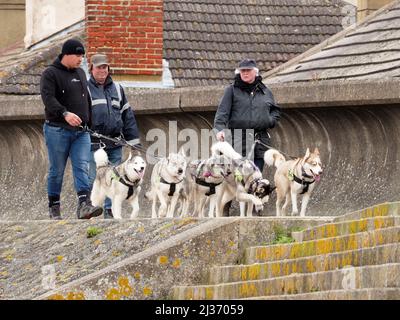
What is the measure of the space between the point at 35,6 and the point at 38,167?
46.2ft

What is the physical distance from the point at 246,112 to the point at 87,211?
2339mm

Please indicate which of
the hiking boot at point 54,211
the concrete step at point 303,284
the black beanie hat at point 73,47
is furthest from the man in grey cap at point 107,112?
the concrete step at point 303,284

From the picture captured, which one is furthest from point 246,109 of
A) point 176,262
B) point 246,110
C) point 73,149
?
point 176,262

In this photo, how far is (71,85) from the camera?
21.4 meters

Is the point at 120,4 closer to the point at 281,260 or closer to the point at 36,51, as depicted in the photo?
the point at 36,51

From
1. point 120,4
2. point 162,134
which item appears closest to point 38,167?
point 162,134

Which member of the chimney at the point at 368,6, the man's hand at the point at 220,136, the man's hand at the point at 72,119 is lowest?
the man's hand at the point at 220,136

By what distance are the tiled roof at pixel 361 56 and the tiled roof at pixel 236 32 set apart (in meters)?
3.95

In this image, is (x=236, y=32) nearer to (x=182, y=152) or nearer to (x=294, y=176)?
(x=182, y=152)

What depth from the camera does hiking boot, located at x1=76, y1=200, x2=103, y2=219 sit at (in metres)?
20.8

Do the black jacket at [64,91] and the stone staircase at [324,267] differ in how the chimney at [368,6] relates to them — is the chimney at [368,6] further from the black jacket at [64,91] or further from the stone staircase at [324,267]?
the stone staircase at [324,267]

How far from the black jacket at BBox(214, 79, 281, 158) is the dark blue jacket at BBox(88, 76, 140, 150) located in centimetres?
90

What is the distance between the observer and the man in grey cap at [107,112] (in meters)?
22.4

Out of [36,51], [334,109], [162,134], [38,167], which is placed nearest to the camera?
[334,109]
